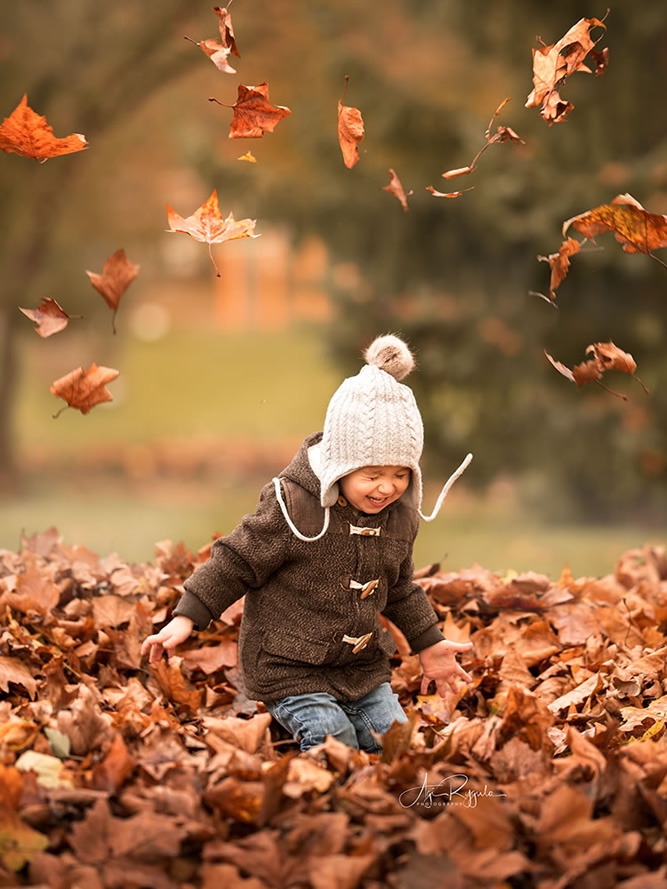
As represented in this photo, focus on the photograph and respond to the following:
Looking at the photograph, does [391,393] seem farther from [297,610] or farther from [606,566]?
[606,566]

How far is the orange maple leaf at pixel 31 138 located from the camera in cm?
253

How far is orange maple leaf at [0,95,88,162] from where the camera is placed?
2.53 m

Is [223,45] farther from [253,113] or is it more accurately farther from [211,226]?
[211,226]

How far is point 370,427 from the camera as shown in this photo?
2.57m

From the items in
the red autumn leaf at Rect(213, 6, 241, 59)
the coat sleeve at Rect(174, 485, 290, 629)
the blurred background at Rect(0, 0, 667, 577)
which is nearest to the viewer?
the red autumn leaf at Rect(213, 6, 241, 59)

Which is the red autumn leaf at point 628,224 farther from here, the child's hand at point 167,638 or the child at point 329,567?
the child's hand at point 167,638

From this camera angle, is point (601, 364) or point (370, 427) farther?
point (601, 364)

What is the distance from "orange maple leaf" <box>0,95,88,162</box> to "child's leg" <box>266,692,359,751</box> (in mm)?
1424

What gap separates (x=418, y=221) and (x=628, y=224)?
6.67 metres

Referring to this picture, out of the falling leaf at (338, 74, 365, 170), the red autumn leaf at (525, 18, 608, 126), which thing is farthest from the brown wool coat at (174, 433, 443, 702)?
the red autumn leaf at (525, 18, 608, 126)

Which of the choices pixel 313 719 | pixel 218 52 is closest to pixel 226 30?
pixel 218 52

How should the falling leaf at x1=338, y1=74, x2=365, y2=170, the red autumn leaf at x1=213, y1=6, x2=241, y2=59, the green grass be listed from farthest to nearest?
the green grass, the falling leaf at x1=338, y1=74, x2=365, y2=170, the red autumn leaf at x1=213, y1=6, x2=241, y2=59

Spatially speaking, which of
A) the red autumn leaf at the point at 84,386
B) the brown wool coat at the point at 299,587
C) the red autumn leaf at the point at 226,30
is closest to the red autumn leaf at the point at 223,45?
the red autumn leaf at the point at 226,30

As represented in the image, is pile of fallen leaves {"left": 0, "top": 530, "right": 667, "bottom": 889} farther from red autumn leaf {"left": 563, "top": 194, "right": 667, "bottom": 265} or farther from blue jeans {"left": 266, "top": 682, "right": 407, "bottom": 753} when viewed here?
red autumn leaf {"left": 563, "top": 194, "right": 667, "bottom": 265}
